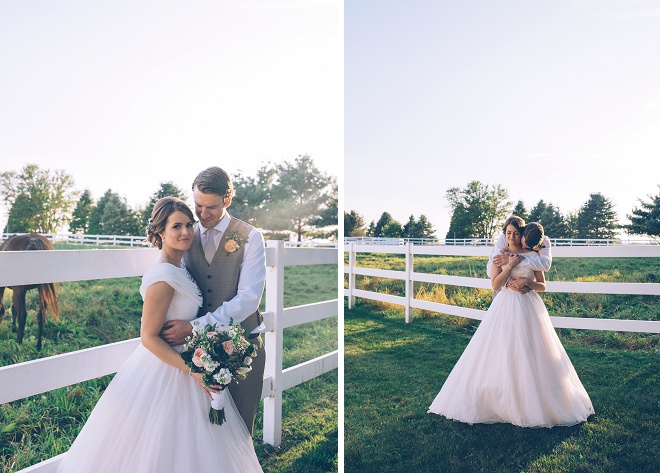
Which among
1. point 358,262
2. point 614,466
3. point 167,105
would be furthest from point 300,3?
point 614,466

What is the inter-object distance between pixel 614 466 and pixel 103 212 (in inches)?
152

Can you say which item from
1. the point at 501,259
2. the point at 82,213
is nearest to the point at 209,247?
the point at 501,259

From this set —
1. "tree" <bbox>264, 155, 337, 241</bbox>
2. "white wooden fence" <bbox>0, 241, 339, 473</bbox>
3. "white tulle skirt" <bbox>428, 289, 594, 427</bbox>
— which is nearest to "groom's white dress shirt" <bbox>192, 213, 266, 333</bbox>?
"white wooden fence" <bbox>0, 241, 339, 473</bbox>

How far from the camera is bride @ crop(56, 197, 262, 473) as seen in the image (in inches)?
66.1

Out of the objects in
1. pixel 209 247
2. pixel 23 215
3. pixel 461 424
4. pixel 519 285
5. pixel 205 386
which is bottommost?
pixel 461 424

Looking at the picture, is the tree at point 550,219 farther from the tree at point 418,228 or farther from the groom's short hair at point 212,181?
the groom's short hair at point 212,181

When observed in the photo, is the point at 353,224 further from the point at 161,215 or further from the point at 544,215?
the point at 161,215

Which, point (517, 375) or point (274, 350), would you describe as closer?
point (517, 375)

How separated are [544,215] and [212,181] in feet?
6.46

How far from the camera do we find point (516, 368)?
2688 millimetres

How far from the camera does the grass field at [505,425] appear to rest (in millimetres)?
2514

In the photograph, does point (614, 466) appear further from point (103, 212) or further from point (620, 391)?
point (103, 212)

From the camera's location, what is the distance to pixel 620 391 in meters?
2.62

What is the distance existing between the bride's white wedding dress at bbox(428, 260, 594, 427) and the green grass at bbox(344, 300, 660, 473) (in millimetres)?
73
